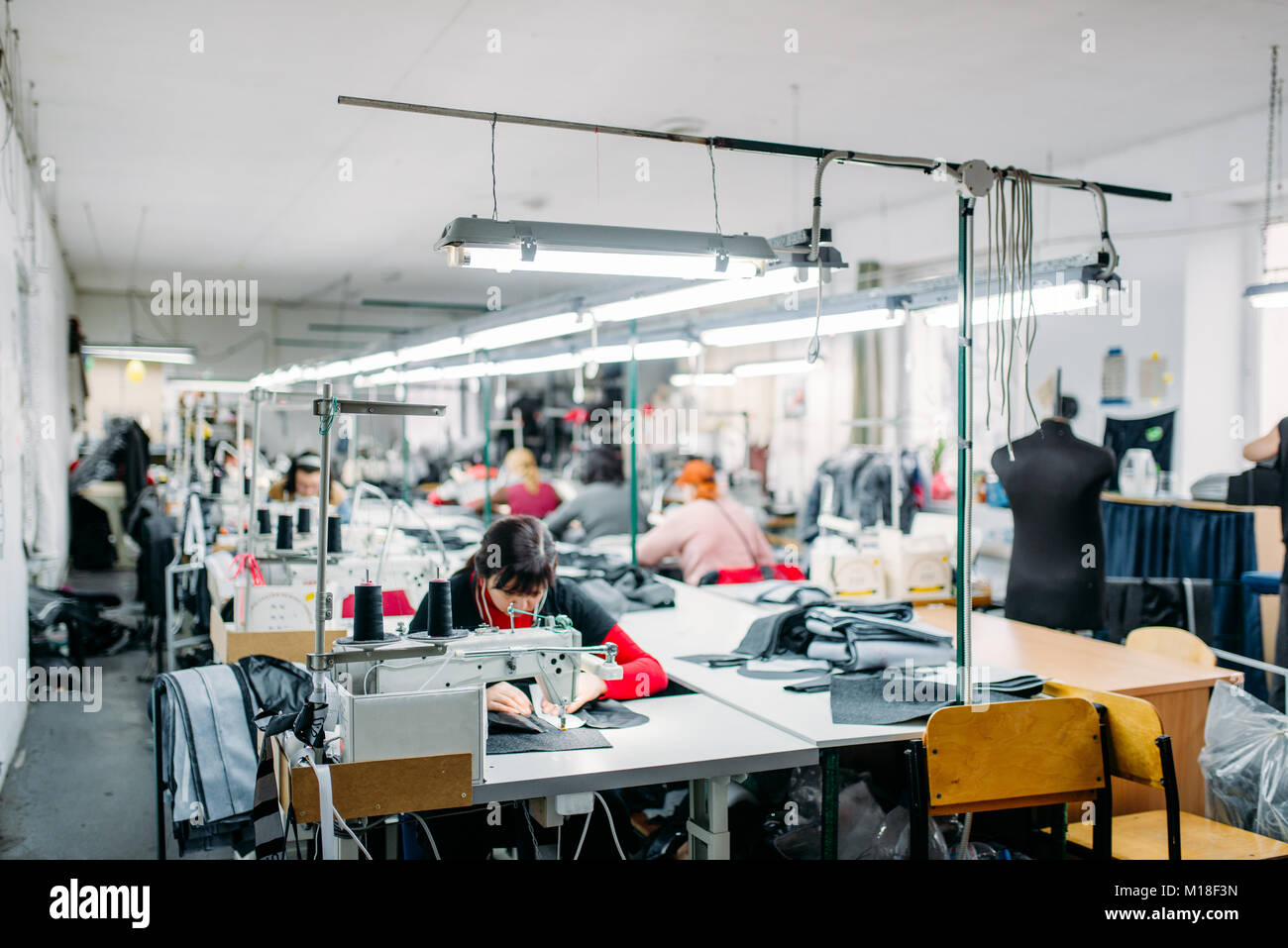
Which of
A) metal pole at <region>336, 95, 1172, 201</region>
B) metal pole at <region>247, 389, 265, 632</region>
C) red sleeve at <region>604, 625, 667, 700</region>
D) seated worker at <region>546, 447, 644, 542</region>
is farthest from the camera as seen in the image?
seated worker at <region>546, 447, 644, 542</region>

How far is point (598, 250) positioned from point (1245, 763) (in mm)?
1927

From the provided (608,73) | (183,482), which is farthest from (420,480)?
(608,73)

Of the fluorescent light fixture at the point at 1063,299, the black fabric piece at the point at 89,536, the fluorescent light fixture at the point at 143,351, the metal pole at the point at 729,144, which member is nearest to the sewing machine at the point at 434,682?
the metal pole at the point at 729,144

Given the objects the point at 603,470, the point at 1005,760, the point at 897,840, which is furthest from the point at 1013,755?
the point at 603,470

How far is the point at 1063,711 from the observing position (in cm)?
213

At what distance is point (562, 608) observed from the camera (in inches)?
107

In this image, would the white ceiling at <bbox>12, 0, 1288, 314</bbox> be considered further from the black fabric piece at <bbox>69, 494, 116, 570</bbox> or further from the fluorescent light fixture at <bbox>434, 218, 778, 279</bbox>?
the black fabric piece at <bbox>69, 494, 116, 570</bbox>

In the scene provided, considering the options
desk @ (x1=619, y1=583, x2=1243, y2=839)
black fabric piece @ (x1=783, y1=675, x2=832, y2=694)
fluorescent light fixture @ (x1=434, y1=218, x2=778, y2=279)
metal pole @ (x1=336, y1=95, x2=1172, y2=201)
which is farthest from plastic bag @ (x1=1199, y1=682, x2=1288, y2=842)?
fluorescent light fixture @ (x1=434, y1=218, x2=778, y2=279)

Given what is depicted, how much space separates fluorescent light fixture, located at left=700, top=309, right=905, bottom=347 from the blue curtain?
1865 mm

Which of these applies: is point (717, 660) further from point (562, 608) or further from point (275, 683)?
point (275, 683)

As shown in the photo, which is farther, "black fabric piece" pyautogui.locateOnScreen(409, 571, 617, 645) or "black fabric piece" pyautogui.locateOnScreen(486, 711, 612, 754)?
"black fabric piece" pyautogui.locateOnScreen(409, 571, 617, 645)

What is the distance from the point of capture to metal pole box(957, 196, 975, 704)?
2188 mm

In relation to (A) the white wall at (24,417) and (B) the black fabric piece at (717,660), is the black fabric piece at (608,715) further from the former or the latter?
(A) the white wall at (24,417)

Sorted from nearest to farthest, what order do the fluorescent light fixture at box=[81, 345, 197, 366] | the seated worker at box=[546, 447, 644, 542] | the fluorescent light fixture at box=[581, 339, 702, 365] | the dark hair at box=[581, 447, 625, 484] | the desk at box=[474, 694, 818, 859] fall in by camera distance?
the desk at box=[474, 694, 818, 859] < the fluorescent light fixture at box=[581, 339, 702, 365] < the seated worker at box=[546, 447, 644, 542] < the dark hair at box=[581, 447, 625, 484] < the fluorescent light fixture at box=[81, 345, 197, 366]
